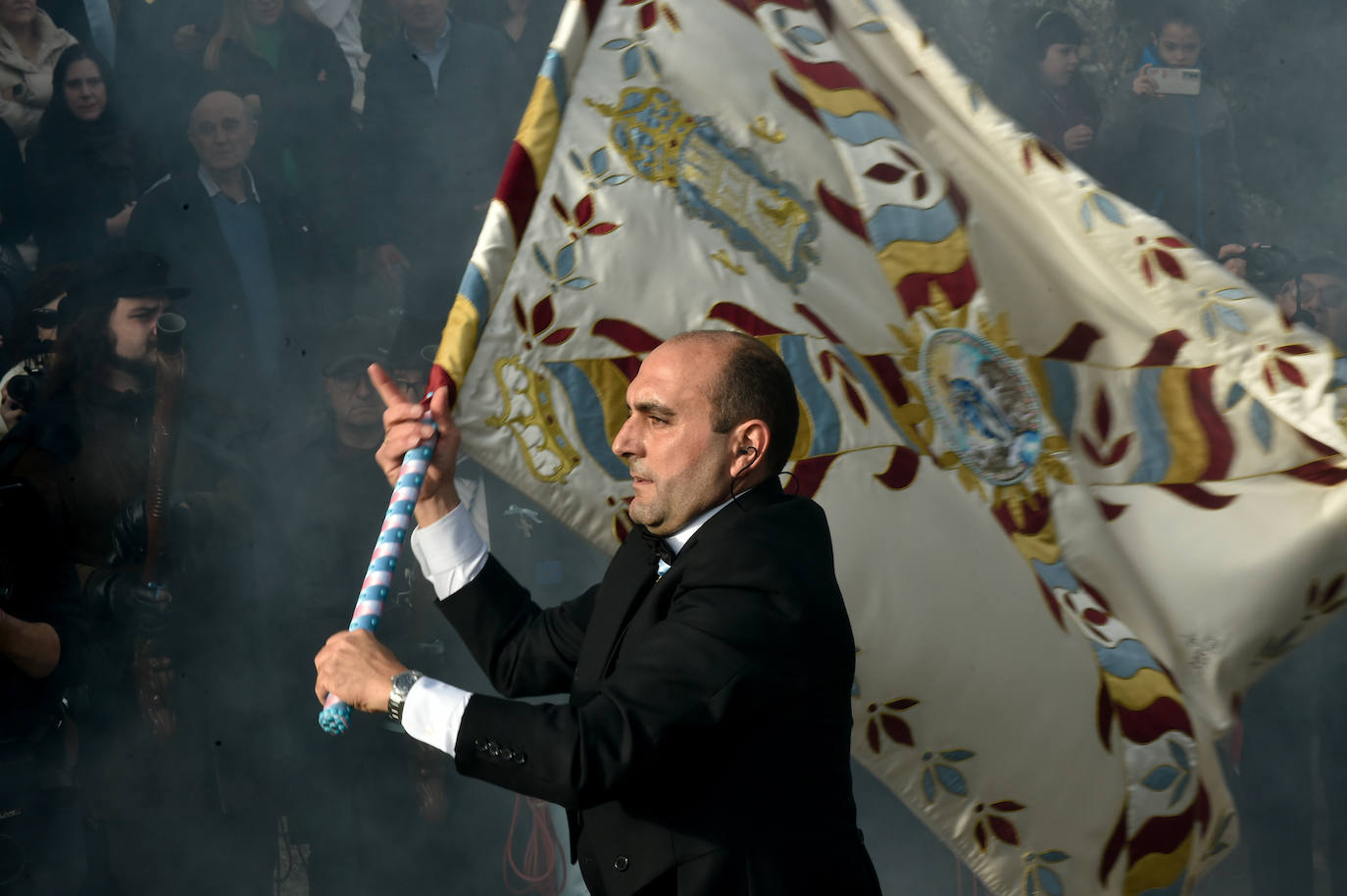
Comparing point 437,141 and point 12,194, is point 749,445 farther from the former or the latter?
point 437,141

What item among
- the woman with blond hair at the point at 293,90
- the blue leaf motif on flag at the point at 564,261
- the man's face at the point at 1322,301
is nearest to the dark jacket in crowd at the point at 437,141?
the woman with blond hair at the point at 293,90

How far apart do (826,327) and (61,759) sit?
197cm

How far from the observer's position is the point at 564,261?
225 cm

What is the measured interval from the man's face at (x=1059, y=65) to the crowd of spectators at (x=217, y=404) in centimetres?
207

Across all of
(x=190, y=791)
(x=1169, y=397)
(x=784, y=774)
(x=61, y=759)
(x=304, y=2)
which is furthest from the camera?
(x=304, y=2)

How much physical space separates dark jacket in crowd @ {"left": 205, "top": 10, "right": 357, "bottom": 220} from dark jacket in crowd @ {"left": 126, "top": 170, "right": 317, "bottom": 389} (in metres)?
0.09

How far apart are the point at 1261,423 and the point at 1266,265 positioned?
91.0 inches

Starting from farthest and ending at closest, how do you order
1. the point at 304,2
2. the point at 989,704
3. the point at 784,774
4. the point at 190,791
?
1. the point at 304,2
2. the point at 190,791
3. the point at 989,704
4. the point at 784,774

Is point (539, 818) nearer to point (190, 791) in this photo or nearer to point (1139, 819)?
point (190, 791)

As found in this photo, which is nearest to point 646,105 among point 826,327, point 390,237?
point 826,327

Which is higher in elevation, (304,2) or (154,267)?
(304,2)

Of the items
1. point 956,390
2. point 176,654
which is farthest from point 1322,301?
point 176,654

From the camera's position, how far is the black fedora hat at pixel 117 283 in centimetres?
299

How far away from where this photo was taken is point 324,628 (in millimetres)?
3396
